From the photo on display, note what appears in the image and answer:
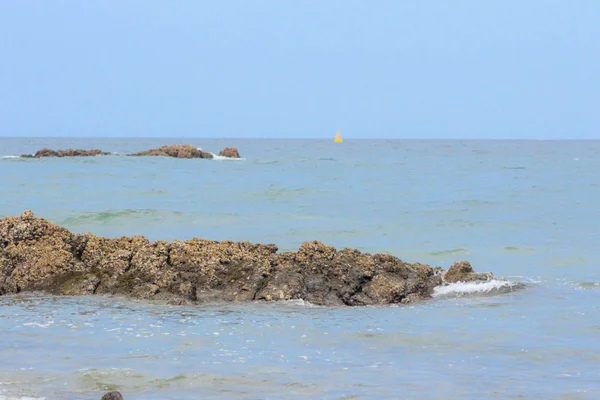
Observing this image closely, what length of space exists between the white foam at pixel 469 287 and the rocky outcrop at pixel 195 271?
0.25 metres

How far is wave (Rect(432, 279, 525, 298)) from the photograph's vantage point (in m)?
12.4

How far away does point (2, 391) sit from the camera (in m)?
7.48

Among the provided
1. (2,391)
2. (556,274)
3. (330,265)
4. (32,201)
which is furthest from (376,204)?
(2,391)

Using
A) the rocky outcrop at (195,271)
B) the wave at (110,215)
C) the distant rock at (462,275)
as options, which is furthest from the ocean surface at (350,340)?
the wave at (110,215)

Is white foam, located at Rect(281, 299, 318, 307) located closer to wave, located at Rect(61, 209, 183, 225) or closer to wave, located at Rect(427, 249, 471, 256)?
wave, located at Rect(427, 249, 471, 256)

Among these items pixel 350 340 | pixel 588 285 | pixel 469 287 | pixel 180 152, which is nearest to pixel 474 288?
pixel 469 287

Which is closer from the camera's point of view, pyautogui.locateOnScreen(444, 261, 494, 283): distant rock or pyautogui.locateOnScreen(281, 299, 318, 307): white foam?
pyautogui.locateOnScreen(281, 299, 318, 307): white foam

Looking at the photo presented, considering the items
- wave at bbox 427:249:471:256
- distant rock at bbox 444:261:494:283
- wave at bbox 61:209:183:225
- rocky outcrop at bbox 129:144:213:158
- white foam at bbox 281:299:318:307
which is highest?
rocky outcrop at bbox 129:144:213:158

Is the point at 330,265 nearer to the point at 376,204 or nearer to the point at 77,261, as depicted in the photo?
the point at 77,261

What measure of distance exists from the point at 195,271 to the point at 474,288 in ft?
13.8

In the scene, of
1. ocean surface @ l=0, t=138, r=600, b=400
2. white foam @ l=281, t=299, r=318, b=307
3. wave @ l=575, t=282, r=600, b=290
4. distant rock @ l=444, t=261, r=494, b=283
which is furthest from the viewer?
wave @ l=575, t=282, r=600, b=290

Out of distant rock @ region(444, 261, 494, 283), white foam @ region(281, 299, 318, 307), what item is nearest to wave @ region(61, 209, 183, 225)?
white foam @ region(281, 299, 318, 307)

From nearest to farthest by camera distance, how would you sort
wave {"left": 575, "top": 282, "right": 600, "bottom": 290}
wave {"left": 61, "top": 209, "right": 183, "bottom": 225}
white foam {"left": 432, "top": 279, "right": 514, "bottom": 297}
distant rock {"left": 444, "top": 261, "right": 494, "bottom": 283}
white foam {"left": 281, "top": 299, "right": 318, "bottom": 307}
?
white foam {"left": 281, "top": 299, "right": 318, "bottom": 307}, white foam {"left": 432, "top": 279, "right": 514, "bottom": 297}, distant rock {"left": 444, "top": 261, "right": 494, "bottom": 283}, wave {"left": 575, "top": 282, "right": 600, "bottom": 290}, wave {"left": 61, "top": 209, "right": 183, "bottom": 225}

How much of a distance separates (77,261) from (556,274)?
28.2 feet
